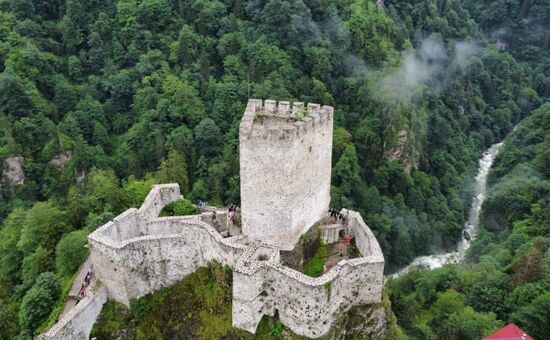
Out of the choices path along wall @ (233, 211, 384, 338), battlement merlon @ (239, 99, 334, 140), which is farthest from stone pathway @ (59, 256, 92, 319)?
battlement merlon @ (239, 99, 334, 140)

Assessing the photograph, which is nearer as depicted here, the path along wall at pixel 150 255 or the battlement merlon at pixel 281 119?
the battlement merlon at pixel 281 119

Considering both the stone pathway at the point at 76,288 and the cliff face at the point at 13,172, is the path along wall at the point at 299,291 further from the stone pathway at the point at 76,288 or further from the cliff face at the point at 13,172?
the cliff face at the point at 13,172

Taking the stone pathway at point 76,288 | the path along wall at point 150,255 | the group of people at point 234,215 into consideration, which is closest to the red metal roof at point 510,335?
the path along wall at point 150,255

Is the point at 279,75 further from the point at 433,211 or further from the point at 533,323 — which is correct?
the point at 533,323

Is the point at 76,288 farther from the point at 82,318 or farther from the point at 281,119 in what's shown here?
the point at 281,119

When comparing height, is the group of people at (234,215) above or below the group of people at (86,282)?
above

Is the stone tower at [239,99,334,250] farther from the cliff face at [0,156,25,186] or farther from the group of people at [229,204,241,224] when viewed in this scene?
the cliff face at [0,156,25,186]
